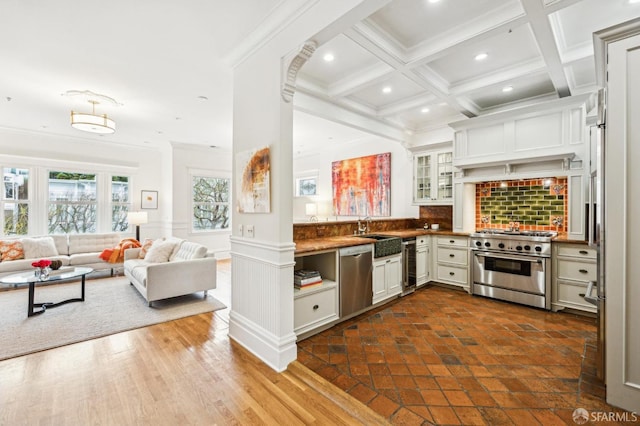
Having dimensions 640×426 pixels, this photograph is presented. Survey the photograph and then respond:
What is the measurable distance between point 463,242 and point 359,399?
10.7 ft

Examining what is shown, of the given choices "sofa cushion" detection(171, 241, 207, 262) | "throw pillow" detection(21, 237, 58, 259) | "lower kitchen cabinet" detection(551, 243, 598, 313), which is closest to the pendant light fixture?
"sofa cushion" detection(171, 241, 207, 262)

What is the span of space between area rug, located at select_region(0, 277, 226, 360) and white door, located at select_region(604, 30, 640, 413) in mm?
3841

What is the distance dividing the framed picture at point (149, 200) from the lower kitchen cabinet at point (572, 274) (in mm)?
8251

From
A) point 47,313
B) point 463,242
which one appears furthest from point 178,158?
point 463,242

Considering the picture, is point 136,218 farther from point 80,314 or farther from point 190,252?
point 80,314

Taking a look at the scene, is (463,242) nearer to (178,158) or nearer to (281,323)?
(281,323)

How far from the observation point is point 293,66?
234cm

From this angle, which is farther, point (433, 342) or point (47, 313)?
point (47, 313)

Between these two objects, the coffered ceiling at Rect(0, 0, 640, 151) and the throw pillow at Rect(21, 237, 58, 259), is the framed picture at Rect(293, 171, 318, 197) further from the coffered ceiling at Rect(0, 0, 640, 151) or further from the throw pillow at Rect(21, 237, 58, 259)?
the throw pillow at Rect(21, 237, 58, 259)

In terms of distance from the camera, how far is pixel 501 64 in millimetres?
3236

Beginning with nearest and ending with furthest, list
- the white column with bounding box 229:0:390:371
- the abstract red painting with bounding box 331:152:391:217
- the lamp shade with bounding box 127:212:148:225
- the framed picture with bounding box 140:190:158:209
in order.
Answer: the white column with bounding box 229:0:390:371 < the abstract red painting with bounding box 331:152:391:217 < the lamp shade with bounding box 127:212:148:225 < the framed picture with bounding box 140:190:158:209

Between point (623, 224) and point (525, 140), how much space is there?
260 cm

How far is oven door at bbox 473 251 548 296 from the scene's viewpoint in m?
3.67

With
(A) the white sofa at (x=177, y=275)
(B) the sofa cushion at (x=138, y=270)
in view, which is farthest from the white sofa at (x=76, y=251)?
(A) the white sofa at (x=177, y=275)
